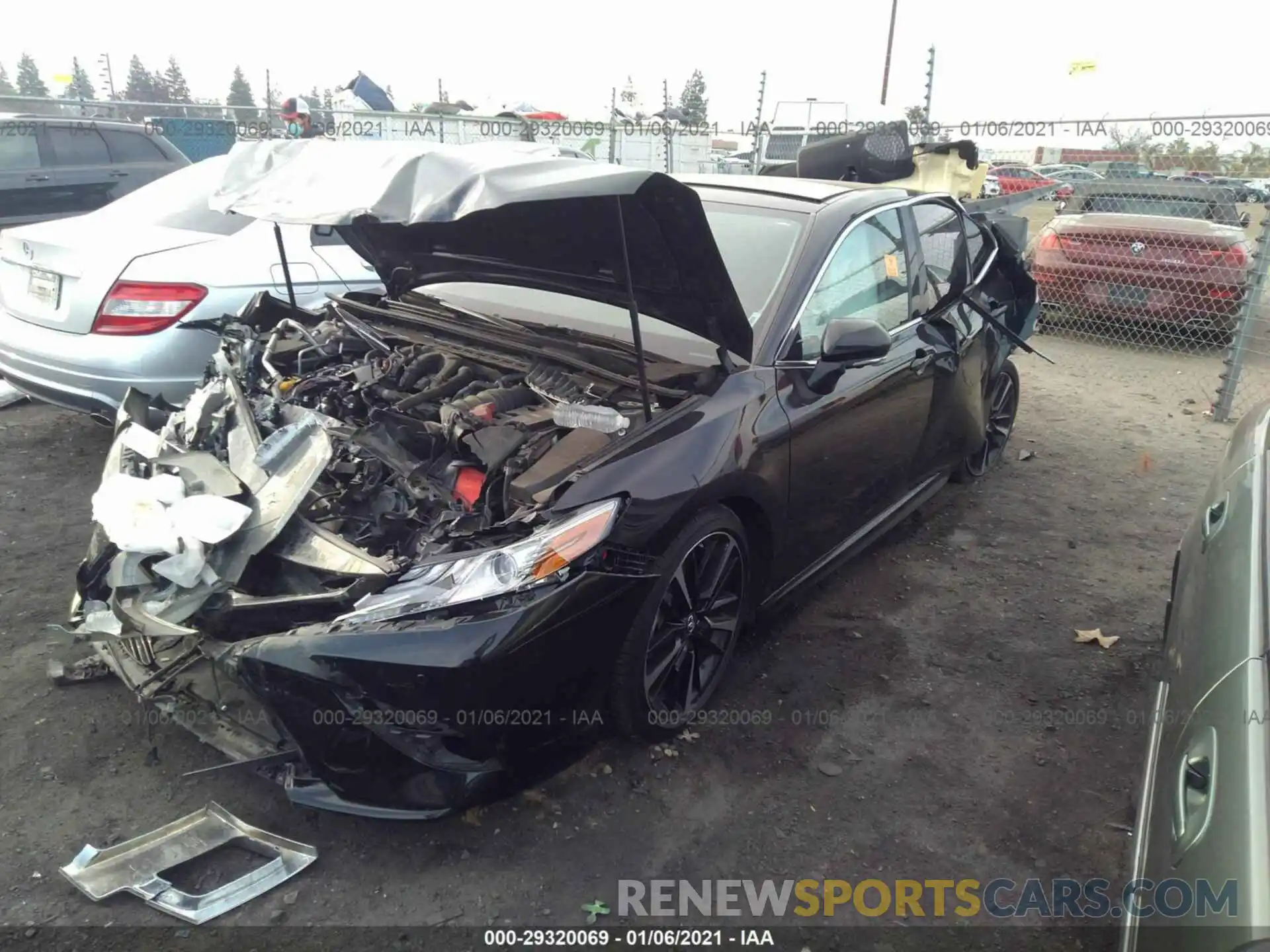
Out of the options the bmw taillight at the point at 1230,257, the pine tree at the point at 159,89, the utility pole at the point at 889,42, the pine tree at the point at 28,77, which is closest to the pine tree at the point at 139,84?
the pine tree at the point at 159,89

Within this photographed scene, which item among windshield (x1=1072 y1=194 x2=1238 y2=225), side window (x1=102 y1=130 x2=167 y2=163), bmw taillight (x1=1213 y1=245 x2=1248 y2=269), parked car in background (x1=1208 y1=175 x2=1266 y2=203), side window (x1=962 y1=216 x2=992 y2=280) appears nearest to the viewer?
side window (x1=962 y1=216 x2=992 y2=280)

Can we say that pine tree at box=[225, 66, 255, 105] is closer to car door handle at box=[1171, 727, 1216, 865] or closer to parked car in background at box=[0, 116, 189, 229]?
parked car in background at box=[0, 116, 189, 229]

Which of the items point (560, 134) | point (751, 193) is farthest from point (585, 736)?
point (560, 134)

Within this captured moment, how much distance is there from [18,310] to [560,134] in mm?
11715

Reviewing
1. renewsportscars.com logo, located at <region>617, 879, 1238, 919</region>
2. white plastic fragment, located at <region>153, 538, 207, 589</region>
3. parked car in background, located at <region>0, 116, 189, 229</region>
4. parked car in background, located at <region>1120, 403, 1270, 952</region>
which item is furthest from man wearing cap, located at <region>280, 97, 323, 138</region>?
parked car in background, located at <region>1120, 403, 1270, 952</region>

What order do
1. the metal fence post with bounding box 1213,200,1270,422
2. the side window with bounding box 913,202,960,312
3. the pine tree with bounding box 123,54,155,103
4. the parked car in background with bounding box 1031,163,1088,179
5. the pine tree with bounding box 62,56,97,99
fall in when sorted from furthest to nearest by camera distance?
the pine tree with bounding box 123,54,155,103 → the pine tree with bounding box 62,56,97,99 → the parked car in background with bounding box 1031,163,1088,179 → the metal fence post with bounding box 1213,200,1270,422 → the side window with bounding box 913,202,960,312

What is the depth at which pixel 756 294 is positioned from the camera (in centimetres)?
303

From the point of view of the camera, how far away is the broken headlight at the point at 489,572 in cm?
209

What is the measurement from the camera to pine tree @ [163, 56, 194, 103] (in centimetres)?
5885

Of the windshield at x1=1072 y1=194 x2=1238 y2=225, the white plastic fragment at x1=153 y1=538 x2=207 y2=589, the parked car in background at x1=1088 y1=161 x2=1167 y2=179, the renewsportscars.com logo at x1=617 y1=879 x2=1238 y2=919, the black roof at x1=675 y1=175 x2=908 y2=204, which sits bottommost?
the renewsportscars.com logo at x1=617 y1=879 x2=1238 y2=919

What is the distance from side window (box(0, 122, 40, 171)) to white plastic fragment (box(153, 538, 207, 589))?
24.1 ft

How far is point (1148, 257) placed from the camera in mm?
8141

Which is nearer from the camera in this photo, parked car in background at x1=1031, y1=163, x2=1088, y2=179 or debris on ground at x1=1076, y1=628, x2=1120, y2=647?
debris on ground at x1=1076, y1=628, x2=1120, y2=647

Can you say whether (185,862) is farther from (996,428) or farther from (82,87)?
(82,87)
